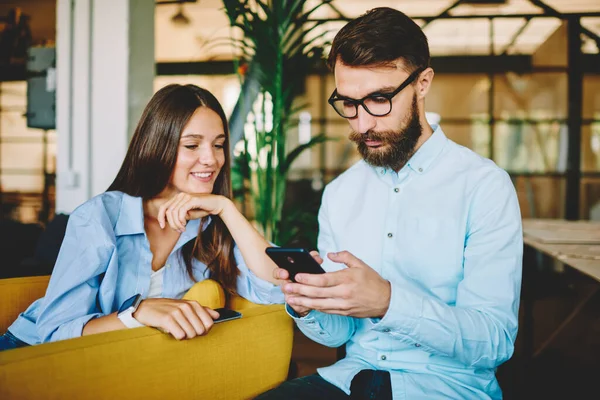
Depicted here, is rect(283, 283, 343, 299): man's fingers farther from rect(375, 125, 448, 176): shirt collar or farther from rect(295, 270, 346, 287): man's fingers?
rect(375, 125, 448, 176): shirt collar

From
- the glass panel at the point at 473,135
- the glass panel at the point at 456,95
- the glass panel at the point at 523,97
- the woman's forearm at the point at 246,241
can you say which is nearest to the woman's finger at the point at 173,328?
the woman's forearm at the point at 246,241

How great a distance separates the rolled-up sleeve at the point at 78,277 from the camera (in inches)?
50.5

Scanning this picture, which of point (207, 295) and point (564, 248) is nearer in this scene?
point (207, 295)

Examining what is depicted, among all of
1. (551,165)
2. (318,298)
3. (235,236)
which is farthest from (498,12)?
(318,298)

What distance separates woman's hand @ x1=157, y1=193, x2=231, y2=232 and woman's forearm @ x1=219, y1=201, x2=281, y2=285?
3 cm

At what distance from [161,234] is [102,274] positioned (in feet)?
1.01

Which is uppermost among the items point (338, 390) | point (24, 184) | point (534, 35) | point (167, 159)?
point (534, 35)

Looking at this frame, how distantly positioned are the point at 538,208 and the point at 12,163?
8.30 metres

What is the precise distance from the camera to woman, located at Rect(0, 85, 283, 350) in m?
1.34

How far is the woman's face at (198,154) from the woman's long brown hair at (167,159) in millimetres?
21

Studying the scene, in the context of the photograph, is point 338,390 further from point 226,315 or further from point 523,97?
point 523,97

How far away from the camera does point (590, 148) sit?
7.05 meters

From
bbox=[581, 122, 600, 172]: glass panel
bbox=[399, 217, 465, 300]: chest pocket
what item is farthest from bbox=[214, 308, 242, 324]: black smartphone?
bbox=[581, 122, 600, 172]: glass panel

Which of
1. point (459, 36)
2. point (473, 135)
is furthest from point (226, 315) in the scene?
point (459, 36)
